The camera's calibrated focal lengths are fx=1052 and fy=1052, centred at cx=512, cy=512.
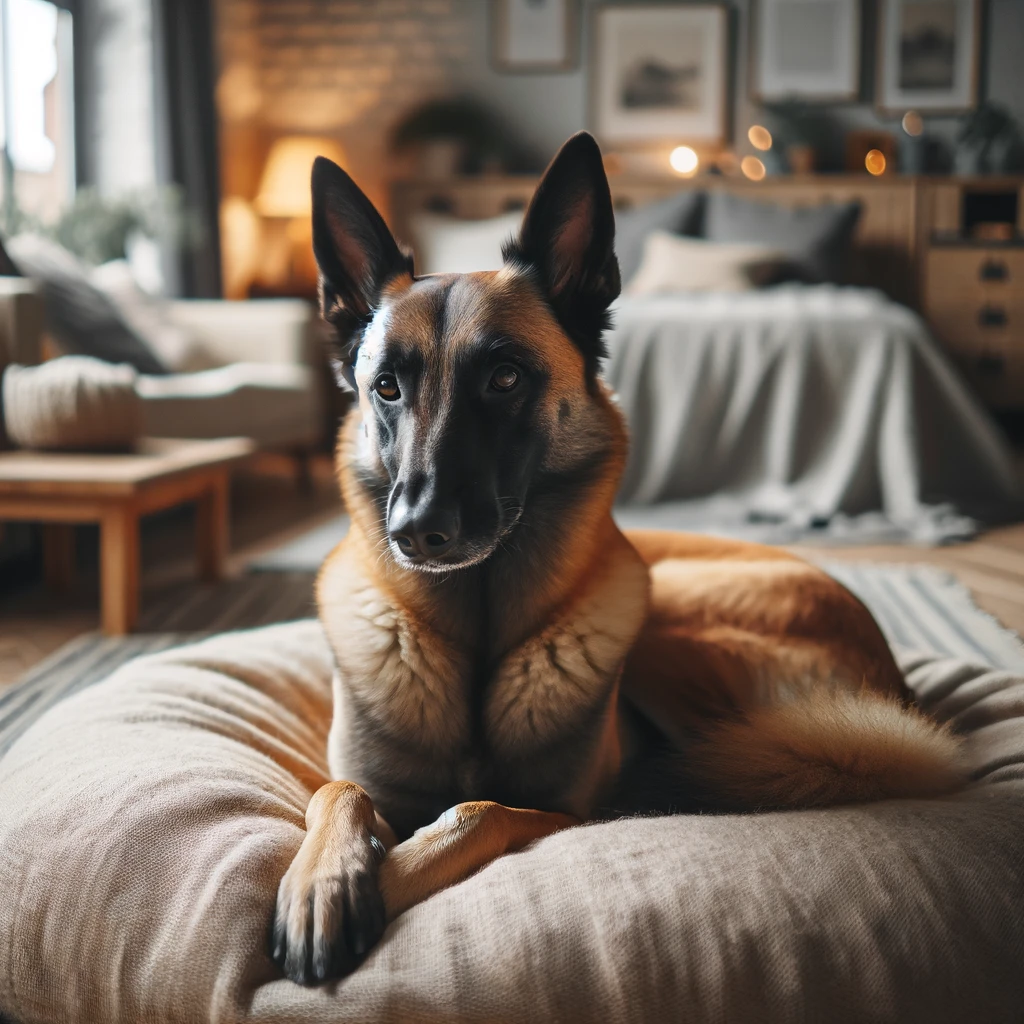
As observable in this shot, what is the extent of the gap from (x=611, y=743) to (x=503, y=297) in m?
0.55

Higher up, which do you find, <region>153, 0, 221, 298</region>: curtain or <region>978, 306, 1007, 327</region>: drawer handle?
<region>153, 0, 221, 298</region>: curtain

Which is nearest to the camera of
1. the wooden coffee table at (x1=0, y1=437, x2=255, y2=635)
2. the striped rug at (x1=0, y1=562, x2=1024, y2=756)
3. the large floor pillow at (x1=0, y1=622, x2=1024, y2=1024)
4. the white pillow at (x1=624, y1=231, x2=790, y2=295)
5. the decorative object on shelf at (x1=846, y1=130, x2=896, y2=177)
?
the large floor pillow at (x1=0, y1=622, x2=1024, y2=1024)

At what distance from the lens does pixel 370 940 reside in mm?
943

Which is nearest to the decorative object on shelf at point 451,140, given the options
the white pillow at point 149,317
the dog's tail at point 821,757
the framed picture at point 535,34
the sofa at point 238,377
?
the framed picture at point 535,34

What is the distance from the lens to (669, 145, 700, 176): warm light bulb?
6.24 meters

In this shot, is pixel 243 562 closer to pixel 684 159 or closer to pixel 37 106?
pixel 37 106

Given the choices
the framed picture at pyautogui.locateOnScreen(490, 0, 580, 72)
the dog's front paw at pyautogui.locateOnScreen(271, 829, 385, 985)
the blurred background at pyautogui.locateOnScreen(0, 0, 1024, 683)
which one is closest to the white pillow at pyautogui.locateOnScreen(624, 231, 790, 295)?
the blurred background at pyautogui.locateOnScreen(0, 0, 1024, 683)

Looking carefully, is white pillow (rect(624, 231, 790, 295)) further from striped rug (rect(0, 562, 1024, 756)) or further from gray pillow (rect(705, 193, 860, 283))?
striped rug (rect(0, 562, 1024, 756))

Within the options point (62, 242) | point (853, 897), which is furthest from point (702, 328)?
point (853, 897)

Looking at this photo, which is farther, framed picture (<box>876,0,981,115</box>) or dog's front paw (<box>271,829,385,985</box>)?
framed picture (<box>876,0,981,115</box>)

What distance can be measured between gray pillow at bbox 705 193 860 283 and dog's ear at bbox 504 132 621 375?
4316 mm

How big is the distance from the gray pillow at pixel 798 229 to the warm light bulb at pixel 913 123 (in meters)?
0.86

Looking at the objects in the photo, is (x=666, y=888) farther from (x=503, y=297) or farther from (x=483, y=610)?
(x=503, y=297)

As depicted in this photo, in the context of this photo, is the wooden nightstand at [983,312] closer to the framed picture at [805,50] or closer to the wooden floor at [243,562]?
the framed picture at [805,50]
